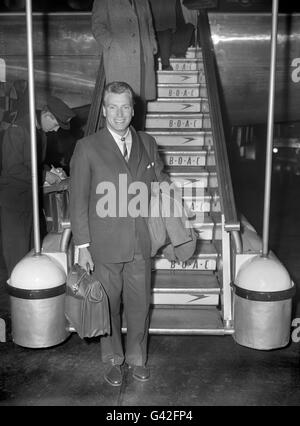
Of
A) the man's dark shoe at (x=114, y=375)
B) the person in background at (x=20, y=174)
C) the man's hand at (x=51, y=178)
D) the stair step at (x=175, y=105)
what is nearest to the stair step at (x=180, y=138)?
the stair step at (x=175, y=105)

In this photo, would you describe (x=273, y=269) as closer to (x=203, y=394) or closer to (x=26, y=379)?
(x=203, y=394)

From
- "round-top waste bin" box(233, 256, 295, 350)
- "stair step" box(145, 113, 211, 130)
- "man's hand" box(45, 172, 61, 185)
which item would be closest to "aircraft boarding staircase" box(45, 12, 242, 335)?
"stair step" box(145, 113, 211, 130)

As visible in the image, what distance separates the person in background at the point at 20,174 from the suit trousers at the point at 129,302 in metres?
1.59

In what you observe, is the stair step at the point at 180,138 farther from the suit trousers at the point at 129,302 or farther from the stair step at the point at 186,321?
the suit trousers at the point at 129,302

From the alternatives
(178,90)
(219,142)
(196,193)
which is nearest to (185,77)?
(178,90)

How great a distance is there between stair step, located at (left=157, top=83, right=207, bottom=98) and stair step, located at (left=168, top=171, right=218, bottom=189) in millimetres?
1490

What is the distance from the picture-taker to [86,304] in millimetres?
2693

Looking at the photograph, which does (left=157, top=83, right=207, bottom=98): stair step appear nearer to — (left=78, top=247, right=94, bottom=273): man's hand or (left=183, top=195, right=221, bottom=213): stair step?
(left=183, top=195, right=221, bottom=213): stair step

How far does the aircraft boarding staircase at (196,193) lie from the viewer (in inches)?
132

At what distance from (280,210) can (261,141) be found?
Result: 8.81m

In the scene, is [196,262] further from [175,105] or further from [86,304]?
[175,105]
